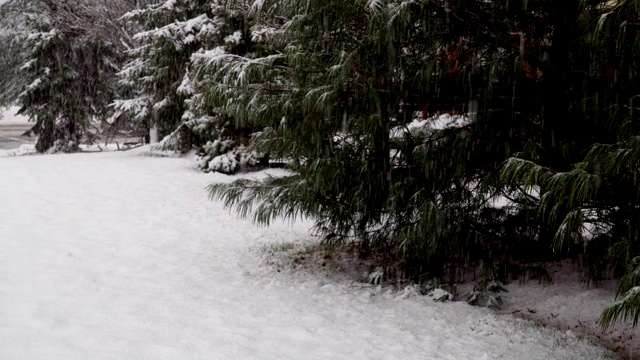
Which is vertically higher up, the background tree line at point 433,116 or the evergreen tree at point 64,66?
the evergreen tree at point 64,66

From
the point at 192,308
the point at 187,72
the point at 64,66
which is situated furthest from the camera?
the point at 64,66

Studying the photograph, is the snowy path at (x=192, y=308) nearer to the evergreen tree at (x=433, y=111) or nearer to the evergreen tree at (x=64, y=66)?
the evergreen tree at (x=433, y=111)

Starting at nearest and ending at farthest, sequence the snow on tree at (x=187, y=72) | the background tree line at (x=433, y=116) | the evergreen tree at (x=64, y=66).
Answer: the background tree line at (x=433, y=116), the snow on tree at (x=187, y=72), the evergreen tree at (x=64, y=66)

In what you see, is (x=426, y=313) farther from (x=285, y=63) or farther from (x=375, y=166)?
(x=285, y=63)

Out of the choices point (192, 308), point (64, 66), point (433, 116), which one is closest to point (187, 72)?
point (64, 66)

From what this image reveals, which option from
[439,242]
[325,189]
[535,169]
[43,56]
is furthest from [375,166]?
[43,56]

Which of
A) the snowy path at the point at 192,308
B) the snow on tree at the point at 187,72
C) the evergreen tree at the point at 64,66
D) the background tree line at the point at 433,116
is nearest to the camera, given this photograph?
the snowy path at the point at 192,308

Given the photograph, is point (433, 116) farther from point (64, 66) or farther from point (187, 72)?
point (64, 66)

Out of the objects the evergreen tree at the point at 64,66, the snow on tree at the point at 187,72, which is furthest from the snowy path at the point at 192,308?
the evergreen tree at the point at 64,66

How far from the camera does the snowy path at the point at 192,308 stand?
4.38m

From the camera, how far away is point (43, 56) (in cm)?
1958

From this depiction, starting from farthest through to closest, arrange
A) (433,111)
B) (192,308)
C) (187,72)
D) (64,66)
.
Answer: (64,66)
(187,72)
(433,111)
(192,308)

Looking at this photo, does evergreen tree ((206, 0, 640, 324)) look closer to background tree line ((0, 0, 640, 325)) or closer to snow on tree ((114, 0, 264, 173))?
background tree line ((0, 0, 640, 325))

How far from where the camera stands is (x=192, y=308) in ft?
17.3
